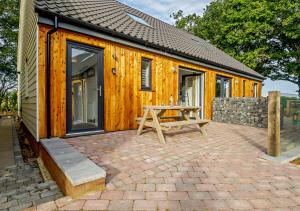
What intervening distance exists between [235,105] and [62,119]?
675 centimetres

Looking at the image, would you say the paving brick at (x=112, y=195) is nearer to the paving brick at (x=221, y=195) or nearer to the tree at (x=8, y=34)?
the paving brick at (x=221, y=195)

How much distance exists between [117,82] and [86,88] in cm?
303

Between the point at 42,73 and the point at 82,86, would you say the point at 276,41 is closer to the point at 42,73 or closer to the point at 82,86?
the point at 82,86

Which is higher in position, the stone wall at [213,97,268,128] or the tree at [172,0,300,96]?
the tree at [172,0,300,96]

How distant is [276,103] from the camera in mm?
3207

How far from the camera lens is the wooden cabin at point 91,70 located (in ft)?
13.0

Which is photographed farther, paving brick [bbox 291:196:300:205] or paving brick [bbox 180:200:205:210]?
paving brick [bbox 291:196:300:205]

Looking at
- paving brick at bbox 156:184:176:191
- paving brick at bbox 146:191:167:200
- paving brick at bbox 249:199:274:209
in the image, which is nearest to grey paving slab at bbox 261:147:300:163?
paving brick at bbox 249:199:274:209

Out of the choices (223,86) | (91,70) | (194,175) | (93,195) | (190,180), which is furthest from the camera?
(223,86)

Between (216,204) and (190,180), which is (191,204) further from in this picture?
(190,180)

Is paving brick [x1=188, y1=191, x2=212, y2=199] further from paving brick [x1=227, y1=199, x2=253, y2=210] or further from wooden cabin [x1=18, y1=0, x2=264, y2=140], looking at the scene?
wooden cabin [x1=18, y1=0, x2=264, y2=140]

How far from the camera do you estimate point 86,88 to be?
7754 millimetres

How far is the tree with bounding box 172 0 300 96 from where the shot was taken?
645 inches

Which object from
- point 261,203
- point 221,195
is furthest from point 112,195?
point 261,203
